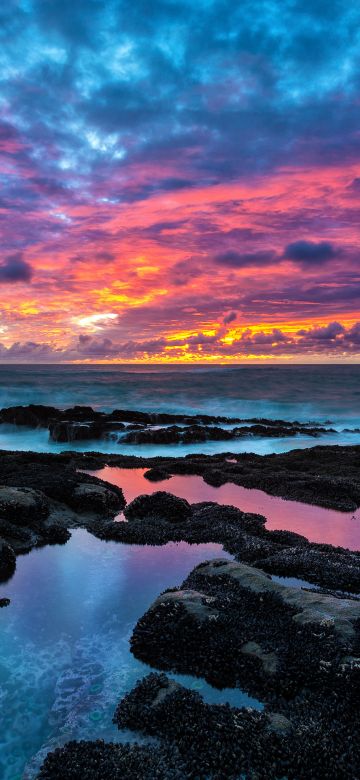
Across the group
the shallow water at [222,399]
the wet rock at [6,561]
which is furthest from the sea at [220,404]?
the wet rock at [6,561]

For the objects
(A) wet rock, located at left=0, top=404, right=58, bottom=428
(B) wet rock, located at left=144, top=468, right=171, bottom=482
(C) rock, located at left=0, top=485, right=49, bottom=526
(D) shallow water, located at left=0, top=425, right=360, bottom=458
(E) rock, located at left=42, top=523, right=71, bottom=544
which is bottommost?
(D) shallow water, located at left=0, top=425, right=360, bottom=458

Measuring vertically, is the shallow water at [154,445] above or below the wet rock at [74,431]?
below

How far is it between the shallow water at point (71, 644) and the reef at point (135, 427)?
2256 centimetres

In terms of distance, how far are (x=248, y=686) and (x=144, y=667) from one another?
1.52m

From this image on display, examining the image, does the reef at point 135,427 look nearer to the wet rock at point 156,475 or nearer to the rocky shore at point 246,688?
the wet rock at point 156,475

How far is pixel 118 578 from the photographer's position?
985 centimetres

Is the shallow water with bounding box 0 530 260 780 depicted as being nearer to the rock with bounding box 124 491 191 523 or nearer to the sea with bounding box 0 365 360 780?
the sea with bounding box 0 365 360 780

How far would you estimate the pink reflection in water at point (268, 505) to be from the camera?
13.5m

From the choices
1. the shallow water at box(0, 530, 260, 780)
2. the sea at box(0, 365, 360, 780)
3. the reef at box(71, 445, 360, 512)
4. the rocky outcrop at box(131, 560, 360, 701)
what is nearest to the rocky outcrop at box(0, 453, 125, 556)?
the sea at box(0, 365, 360, 780)

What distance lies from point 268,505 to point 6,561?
912 cm

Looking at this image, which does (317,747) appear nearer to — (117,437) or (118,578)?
(118,578)

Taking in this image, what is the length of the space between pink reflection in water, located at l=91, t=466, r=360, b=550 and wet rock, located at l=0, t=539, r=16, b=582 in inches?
258

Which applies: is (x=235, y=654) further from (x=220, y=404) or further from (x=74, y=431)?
(x=220, y=404)

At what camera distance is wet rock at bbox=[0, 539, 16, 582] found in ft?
32.4
